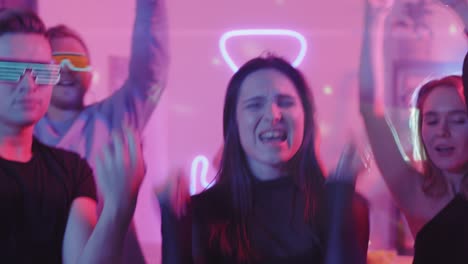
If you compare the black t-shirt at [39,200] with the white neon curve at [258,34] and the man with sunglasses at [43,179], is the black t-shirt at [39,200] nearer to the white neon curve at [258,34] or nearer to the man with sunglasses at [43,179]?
the man with sunglasses at [43,179]

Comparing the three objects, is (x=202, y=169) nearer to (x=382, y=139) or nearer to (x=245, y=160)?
(x=245, y=160)

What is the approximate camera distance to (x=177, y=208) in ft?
5.40

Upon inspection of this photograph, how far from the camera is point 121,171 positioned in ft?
5.45

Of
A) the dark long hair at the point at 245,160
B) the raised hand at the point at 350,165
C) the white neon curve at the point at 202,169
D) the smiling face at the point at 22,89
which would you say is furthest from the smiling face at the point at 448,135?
the smiling face at the point at 22,89

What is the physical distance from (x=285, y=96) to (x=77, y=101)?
2.26 feet

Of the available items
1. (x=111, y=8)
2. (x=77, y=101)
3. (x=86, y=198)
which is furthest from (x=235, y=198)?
(x=111, y=8)

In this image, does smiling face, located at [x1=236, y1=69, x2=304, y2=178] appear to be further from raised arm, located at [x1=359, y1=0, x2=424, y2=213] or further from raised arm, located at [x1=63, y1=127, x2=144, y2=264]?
raised arm, located at [x1=63, y1=127, x2=144, y2=264]

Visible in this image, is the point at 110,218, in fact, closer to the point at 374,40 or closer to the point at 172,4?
the point at 172,4

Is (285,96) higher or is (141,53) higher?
(141,53)

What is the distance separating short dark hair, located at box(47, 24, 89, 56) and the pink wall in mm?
18

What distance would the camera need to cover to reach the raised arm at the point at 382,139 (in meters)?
1.65

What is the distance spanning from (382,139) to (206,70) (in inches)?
24.5

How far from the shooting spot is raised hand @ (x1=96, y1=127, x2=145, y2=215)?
1647 millimetres

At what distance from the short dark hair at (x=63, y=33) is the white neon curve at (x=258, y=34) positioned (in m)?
0.45
